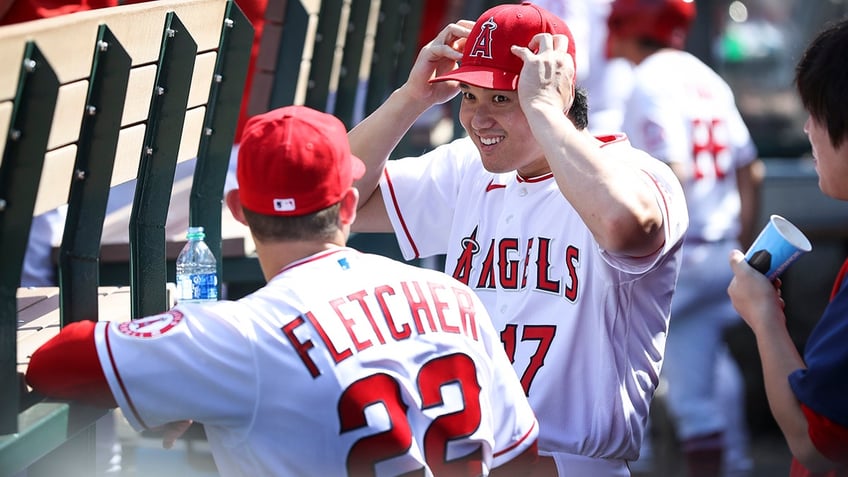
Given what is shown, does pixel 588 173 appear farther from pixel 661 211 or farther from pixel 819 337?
pixel 819 337

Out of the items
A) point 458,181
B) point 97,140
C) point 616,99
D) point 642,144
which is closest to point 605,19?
point 616,99

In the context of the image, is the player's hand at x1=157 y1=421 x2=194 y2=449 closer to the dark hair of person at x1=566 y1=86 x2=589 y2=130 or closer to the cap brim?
the cap brim

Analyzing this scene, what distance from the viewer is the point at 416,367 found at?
2.11 meters

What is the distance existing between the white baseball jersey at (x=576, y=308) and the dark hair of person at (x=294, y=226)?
2.40 ft

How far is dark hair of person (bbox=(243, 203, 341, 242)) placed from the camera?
2156 millimetres

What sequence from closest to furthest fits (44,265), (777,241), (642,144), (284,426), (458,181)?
1. (284,426)
2. (777,241)
3. (458,181)
4. (44,265)
5. (642,144)

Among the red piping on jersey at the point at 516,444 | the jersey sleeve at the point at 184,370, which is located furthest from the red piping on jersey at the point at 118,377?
the red piping on jersey at the point at 516,444

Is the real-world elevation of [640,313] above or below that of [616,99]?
below

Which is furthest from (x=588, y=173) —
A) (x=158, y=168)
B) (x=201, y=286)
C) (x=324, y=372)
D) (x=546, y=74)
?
(x=201, y=286)

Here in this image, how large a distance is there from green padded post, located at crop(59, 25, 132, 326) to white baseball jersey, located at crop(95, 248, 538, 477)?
38cm

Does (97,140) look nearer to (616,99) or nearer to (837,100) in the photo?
(837,100)

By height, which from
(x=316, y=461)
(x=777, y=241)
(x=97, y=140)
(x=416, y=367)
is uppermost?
(x=97, y=140)

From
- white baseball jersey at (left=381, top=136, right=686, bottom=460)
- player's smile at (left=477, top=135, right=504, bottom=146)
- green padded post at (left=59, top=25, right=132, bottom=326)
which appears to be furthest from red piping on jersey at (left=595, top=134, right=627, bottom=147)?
→ green padded post at (left=59, top=25, right=132, bottom=326)

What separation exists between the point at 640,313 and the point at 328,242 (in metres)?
0.90
